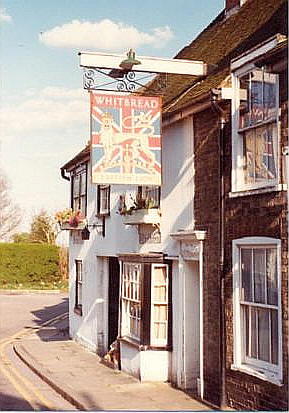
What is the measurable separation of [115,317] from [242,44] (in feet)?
19.4

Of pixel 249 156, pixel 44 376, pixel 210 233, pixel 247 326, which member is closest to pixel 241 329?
pixel 247 326

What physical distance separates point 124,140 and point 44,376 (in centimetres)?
427

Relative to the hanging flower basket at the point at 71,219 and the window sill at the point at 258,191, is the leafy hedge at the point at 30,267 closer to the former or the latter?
the hanging flower basket at the point at 71,219

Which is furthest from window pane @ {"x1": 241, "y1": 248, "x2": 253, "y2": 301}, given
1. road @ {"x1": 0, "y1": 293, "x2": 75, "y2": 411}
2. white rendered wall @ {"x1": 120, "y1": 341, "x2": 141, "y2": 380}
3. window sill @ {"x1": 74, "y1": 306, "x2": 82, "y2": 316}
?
window sill @ {"x1": 74, "y1": 306, "x2": 82, "y2": 316}

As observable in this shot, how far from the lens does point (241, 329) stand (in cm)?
743

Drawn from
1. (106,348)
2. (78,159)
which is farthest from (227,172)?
(78,159)

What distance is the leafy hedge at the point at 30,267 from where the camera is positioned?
72.1ft

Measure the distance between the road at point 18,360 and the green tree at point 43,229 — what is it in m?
2.16

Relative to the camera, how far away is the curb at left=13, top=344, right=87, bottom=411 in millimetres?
8377

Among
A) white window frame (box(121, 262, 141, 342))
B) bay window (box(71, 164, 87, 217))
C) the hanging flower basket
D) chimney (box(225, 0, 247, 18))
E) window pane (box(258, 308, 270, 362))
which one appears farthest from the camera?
bay window (box(71, 164, 87, 217))

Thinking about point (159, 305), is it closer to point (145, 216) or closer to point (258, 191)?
point (145, 216)

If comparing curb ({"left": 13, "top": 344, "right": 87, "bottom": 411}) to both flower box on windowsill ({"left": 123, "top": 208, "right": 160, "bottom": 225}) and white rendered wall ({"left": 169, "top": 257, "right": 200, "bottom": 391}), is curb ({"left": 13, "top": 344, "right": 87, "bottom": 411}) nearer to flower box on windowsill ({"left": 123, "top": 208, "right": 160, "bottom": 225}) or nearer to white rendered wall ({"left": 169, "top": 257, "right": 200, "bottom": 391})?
white rendered wall ({"left": 169, "top": 257, "right": 200, "bottom": 391})

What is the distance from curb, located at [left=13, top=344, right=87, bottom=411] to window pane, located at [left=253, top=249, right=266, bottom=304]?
2.31 meters

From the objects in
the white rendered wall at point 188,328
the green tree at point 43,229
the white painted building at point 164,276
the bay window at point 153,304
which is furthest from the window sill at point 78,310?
the white rendered wall at point 188,328
